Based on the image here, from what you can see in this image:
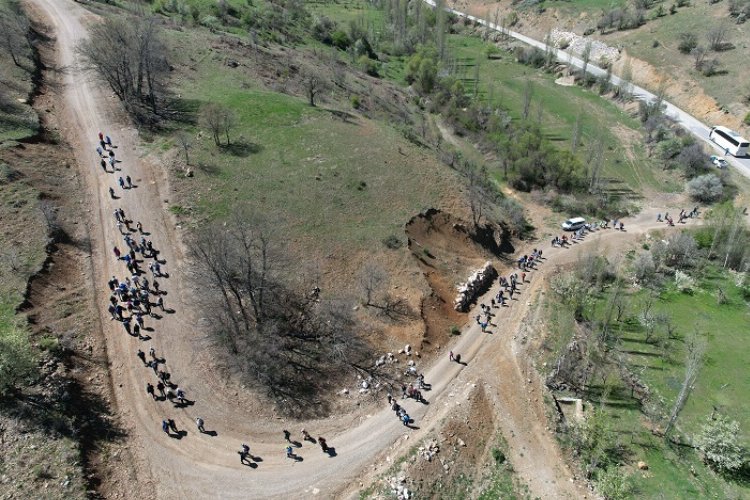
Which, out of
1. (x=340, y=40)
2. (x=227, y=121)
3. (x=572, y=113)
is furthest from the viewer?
(x=340, y=40)

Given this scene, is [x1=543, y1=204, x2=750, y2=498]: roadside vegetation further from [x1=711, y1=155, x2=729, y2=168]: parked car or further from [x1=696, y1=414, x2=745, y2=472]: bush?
[x1=711, y1=155, x2=729, y2=168]: parked car

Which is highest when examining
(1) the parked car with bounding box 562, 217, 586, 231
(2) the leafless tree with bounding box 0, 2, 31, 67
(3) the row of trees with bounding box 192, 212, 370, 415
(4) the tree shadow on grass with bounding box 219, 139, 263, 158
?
(2) the leafless tree with bounding box 0, 2, 31, 67

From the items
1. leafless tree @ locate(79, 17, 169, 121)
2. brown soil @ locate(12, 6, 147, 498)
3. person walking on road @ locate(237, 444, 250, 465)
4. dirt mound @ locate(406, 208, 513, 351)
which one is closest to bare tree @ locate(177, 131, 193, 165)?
leafless tree @ locate(79, 17, 169, 121)

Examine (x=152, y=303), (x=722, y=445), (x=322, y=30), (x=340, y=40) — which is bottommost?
(x=722, y=445)

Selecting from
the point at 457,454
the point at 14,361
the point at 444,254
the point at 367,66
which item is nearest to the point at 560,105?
the point at 367,66

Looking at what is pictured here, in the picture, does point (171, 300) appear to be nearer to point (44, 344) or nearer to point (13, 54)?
point (44, 344)

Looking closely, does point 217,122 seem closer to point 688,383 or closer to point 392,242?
point 392,242
